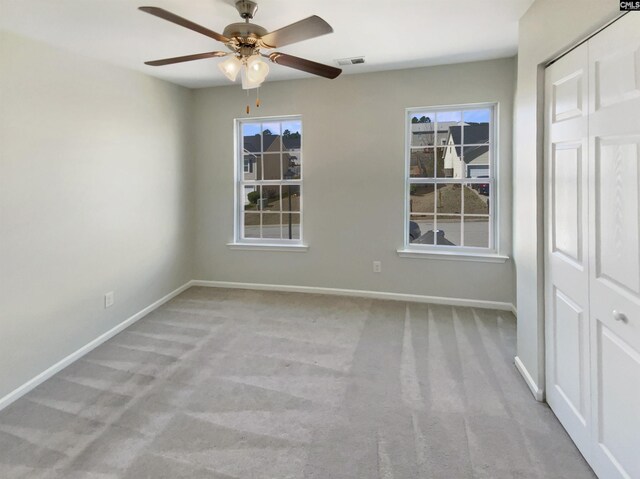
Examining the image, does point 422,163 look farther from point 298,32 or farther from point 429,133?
point 298,32

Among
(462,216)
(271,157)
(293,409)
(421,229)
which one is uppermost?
(271,157)

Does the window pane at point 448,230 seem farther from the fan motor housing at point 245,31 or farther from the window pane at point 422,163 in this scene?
the fan motor housing at point 245,31

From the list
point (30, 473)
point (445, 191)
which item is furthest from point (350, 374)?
point (445, 191)

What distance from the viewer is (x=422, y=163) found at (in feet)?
13.0

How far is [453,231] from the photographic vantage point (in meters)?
3.94

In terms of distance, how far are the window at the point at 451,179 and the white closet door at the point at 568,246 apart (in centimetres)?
174

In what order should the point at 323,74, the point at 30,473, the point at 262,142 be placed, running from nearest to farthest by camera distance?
1. the point at 30,473
2. the point at 323,74
3. the point at 262,142

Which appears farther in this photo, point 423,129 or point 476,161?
point 423,129

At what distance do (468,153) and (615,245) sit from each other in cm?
256

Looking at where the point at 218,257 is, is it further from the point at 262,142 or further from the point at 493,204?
the point at 493,204

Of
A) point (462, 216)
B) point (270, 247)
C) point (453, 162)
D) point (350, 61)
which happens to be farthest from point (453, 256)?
point (350, 61)

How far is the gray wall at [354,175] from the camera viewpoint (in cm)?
368

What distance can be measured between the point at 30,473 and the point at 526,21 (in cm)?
375

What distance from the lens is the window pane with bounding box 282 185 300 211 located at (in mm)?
4344
